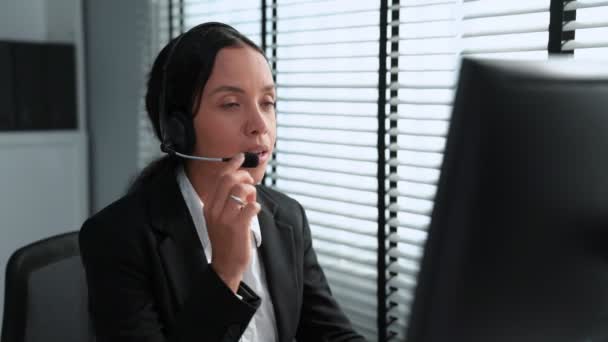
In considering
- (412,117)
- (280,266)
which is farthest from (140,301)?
(412,117)

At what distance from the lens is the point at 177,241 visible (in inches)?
46.6

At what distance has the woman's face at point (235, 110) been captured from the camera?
3.65ft

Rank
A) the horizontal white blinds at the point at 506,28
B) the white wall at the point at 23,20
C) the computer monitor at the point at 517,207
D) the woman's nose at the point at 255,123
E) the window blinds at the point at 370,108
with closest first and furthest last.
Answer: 1. the computer monitor at the point at 517,207
2. the woman's nose at the point at 255,123
3. the horizontal white blinds at the point at 506,28
4. the window blinds at the point at 370,108
5. the white wall at the point at 23,20

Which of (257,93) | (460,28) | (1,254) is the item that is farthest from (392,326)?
(1,254)

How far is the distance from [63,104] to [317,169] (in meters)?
1.45

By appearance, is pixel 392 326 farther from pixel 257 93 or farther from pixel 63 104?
pixel 63 104

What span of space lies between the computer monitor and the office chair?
1.02 meters

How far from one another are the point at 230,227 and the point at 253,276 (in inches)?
10.8

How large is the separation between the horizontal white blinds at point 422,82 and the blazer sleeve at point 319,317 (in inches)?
13.9

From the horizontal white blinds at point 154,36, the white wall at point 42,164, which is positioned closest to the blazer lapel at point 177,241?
the horizontal white blinds at point 154,36

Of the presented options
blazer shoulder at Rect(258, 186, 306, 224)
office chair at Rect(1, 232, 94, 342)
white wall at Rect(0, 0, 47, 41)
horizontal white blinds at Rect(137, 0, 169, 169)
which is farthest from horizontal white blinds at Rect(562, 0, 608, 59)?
white wall at Rect(0, 0, 47, 41)

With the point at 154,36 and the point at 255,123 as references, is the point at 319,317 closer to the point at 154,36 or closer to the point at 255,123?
the point at 255,123

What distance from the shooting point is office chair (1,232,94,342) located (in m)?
1.17

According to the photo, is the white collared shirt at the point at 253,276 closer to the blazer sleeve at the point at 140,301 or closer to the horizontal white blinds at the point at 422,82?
the blazer sleeve at the point at 140,301
